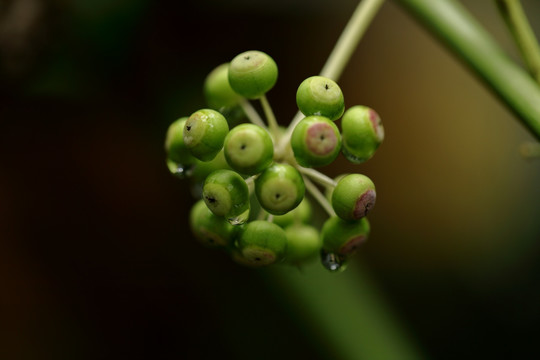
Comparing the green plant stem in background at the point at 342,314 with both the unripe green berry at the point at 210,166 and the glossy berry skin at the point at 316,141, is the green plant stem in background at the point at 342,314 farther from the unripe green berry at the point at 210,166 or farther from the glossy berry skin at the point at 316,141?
the glossy berry skin at the point at 316,141

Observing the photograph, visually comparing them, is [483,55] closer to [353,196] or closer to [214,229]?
[353,196]

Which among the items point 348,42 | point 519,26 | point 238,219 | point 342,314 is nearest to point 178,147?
point 238,219

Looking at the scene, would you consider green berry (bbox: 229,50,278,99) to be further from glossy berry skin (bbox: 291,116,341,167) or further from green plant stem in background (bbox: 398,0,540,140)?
green plant stem in background (bbox: 398,0,540,140)

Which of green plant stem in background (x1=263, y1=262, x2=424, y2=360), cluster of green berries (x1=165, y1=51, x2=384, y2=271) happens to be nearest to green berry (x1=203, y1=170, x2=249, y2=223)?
cluster of green berries (x1=165, y1=51, x2=384, y2=271)

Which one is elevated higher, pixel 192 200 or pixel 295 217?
pixel 192 200

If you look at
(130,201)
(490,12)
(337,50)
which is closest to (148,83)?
(130,201)

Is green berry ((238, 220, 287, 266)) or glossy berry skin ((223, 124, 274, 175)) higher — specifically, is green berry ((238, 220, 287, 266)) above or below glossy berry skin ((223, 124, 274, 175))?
below
